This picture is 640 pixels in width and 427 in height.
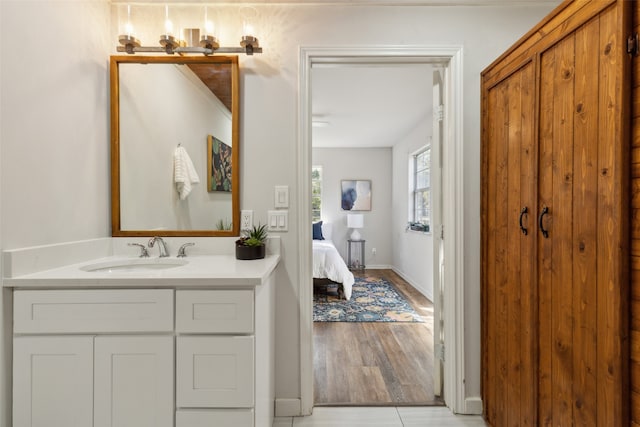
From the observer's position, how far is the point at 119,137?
179cm

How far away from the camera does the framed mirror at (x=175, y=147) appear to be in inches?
70.6

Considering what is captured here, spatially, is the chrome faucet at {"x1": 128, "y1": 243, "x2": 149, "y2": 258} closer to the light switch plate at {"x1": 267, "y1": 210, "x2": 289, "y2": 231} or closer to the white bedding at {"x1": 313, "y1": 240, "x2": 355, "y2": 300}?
the light switch plate at {"x1": 267, "y1": 210, "x2": 289, "y2": 231}

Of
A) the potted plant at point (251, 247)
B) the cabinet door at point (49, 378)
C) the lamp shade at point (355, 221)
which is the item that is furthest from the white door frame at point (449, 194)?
the lamp shade at point (355, 221)

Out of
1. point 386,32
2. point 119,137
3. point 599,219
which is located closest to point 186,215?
point 119,137

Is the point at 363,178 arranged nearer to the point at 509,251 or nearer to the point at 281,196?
the point at 281,196

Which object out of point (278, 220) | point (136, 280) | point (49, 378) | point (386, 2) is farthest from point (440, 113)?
point (49, 378)

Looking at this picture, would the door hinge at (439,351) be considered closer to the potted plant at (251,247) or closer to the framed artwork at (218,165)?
the potted plant at (251,247)

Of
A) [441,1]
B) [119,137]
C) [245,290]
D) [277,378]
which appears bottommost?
[277,378]

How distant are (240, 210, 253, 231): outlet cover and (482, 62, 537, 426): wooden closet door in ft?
4.20

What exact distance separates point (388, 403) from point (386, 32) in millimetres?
2150

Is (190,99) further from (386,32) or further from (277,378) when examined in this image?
(277,378)

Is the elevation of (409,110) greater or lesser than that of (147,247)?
greater

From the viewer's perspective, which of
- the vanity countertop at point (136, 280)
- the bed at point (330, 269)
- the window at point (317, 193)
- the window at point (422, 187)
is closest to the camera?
A: the vanity countertop at point (136, 280)

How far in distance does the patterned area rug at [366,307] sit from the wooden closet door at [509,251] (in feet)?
5.71
